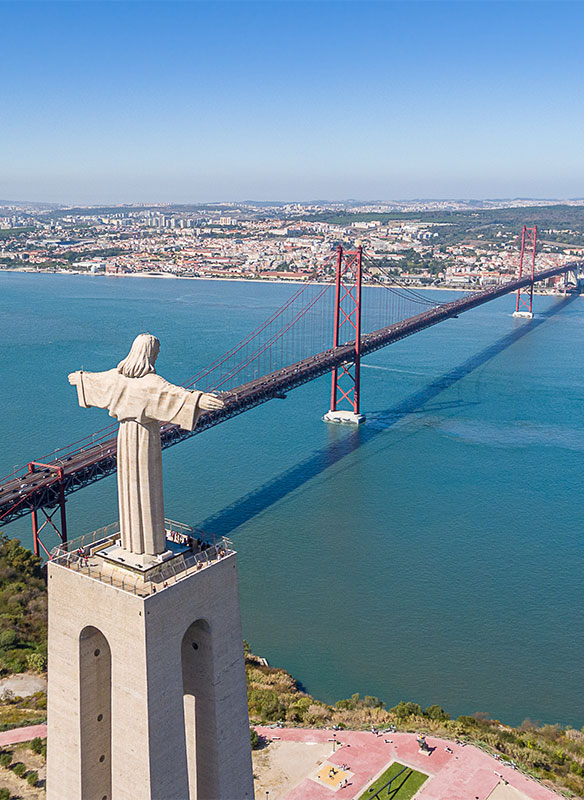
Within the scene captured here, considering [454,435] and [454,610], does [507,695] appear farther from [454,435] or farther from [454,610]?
[454,435]

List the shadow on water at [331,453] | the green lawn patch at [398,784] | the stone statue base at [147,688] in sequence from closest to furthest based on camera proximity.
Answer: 1. the stone statue base at [147,688]
2. the green lawn patch at [398,784]
3. the shadow on water at [331,453]

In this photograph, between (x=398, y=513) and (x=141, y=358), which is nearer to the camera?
(x=141, y=358)

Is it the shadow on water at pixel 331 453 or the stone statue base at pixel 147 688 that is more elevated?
the stone statue base at pixel 147 688

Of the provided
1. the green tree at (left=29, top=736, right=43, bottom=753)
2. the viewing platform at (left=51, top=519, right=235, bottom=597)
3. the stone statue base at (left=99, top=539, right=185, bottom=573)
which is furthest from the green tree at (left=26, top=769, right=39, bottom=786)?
the stone statue base at (left=99, top=539, right=185, bottom=573)

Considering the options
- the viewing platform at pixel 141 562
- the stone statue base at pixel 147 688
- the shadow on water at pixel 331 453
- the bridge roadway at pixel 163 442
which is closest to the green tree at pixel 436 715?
the stone statue base at pixel 147 688

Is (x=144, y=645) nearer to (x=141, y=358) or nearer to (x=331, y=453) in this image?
(x=141, y=358)

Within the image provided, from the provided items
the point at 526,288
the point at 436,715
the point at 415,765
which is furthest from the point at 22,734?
the point at 526,288

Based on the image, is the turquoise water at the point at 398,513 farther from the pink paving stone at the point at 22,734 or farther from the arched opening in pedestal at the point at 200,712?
the arched opening in pedestal at the point at 200,712
